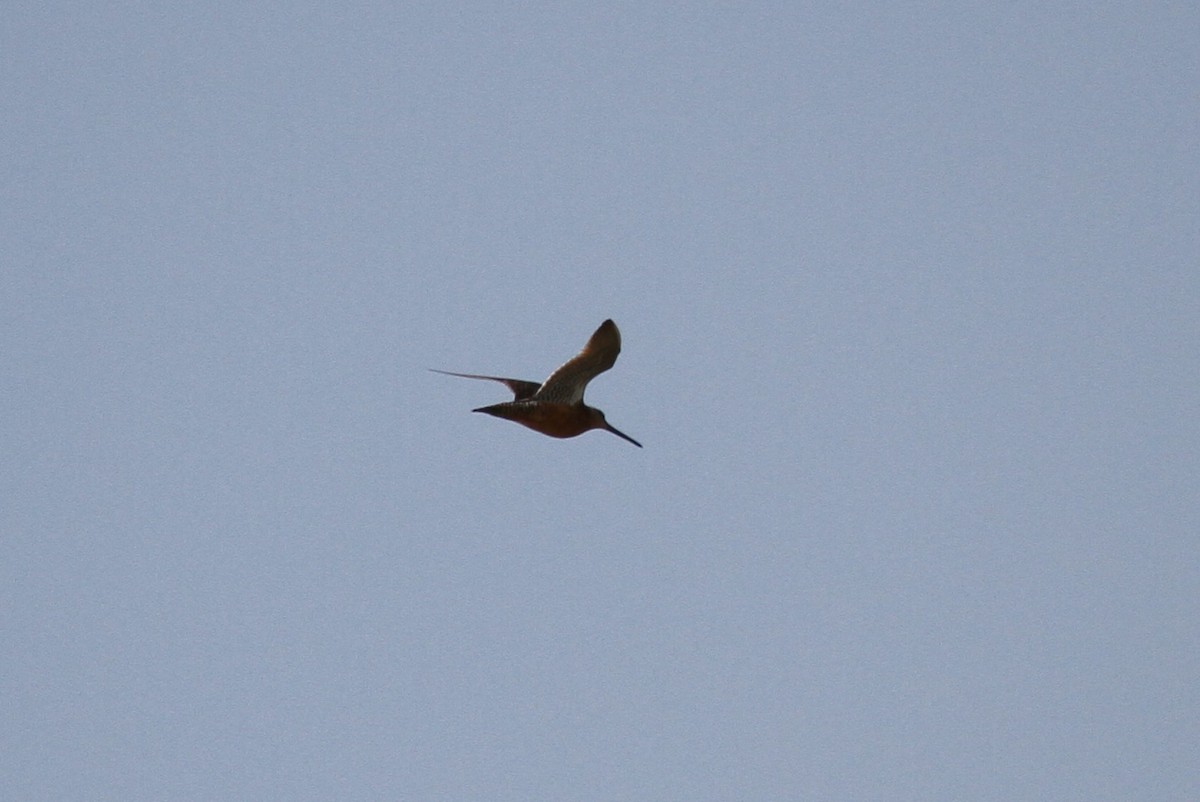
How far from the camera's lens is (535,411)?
81.8ft

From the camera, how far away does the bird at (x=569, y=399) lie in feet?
80.8

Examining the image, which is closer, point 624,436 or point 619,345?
point 619,345

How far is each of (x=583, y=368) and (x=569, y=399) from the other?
55 centimetres

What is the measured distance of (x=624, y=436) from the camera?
2680 cm

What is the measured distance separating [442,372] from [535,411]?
2123 millimetres

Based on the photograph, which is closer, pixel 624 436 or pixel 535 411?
pixel 535 411

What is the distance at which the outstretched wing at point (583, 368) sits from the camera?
81.0 ft

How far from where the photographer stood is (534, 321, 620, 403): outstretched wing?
973 inches

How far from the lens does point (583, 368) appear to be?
25172 millimetres

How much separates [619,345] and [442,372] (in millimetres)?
3018

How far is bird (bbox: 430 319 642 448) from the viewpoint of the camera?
80.8ft

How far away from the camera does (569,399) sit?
25438mm

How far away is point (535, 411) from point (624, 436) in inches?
90.7
